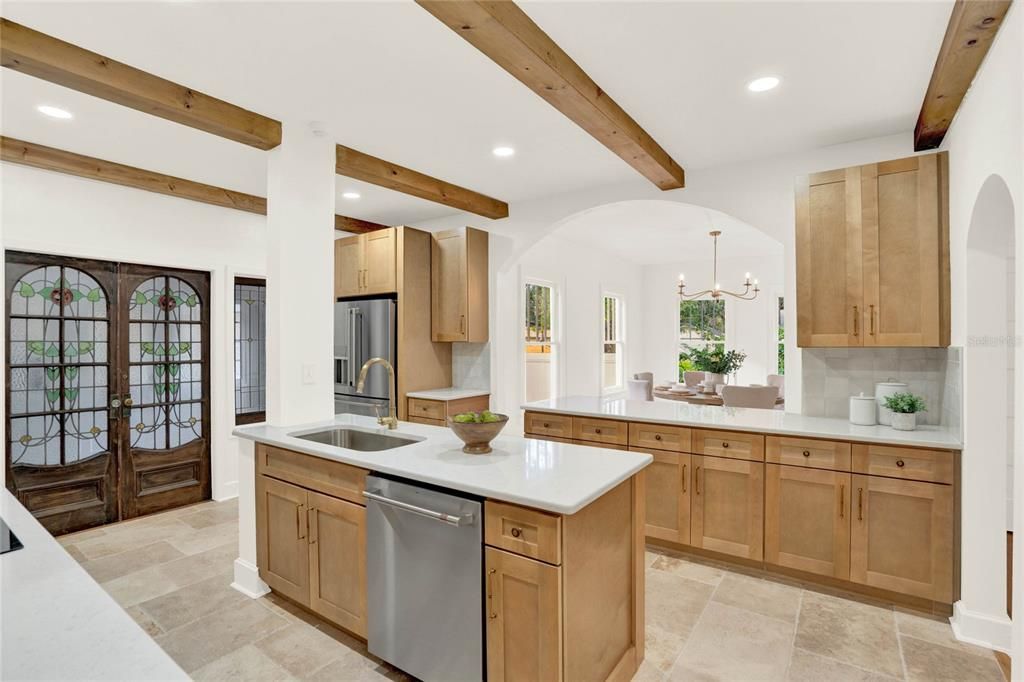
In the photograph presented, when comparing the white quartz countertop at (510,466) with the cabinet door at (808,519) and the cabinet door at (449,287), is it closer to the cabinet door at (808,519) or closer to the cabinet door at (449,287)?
the cabinet door at (808,519)

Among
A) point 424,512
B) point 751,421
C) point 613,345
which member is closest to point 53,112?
point 424,512

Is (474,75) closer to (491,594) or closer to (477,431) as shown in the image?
(477,431)

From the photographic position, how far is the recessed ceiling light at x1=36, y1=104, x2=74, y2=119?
269 centimetres

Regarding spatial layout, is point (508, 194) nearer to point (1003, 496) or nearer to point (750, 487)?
point (750, 487)

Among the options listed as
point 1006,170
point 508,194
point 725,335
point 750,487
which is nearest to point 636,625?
point 750,487

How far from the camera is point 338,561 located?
2.25m

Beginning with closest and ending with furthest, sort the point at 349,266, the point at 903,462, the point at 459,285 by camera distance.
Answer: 1. the point at 903,462
2. the point at 459,285
3. the point at 349,266

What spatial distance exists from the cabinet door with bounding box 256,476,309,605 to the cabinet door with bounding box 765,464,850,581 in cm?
245

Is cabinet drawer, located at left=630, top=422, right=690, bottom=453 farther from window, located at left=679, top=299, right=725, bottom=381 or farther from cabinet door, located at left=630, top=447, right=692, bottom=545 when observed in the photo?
window, located at left=679, top=299, right=725, bottom=381

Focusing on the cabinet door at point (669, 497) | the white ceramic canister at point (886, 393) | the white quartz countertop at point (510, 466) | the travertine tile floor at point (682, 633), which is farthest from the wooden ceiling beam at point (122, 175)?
the white ceramic canister at point (886, 393)

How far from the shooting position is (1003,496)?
2.24 m

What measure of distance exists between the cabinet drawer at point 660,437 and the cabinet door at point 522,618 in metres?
1.74

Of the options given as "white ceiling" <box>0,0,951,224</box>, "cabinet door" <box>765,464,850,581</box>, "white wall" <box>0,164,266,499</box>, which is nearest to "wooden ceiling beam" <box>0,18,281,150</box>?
"white ceiling" <box>0,0,951,224</box>

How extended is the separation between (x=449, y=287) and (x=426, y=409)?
44.5 inches
